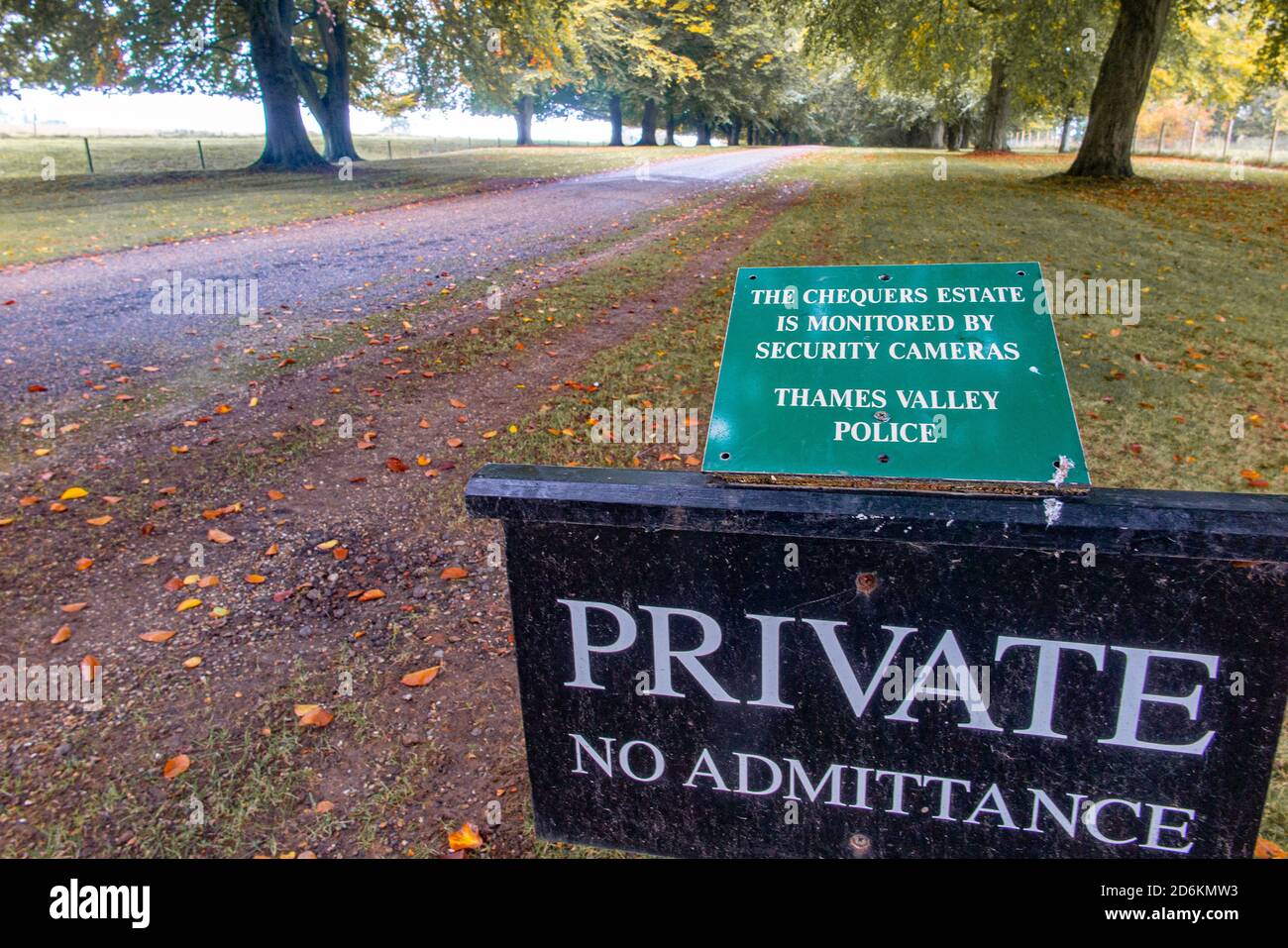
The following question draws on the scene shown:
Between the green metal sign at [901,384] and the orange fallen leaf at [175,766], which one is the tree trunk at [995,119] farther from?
the orange fallen leaf at [175,766]

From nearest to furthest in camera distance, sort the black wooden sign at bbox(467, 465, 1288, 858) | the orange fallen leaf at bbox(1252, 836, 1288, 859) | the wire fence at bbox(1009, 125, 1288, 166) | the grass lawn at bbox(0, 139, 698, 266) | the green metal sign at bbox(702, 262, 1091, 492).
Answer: the black wooden sign at bbox(467, 465, 1288, 858), the green metal sign at bbox(702, 262, 1091, 492), the orange fallen leaf at bbox(1252, 836, 1288, 859), the grass lawn at bbox(0, 139, 698, 266), the wire fence at bbox(1009, 125, 1288, 166)

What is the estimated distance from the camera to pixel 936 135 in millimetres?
55844

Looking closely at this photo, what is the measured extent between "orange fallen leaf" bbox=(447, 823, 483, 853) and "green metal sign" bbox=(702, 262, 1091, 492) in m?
1.46

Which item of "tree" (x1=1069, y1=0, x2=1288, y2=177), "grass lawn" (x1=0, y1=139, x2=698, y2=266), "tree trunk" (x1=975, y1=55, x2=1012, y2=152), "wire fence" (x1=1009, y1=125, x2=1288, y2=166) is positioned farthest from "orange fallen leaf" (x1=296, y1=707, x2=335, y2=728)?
"wire fence" (x1=1009, y1=125, x2=1288, y2=166)

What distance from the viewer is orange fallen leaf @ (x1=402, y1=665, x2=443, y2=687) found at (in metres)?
3.29

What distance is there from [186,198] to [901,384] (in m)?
20.3

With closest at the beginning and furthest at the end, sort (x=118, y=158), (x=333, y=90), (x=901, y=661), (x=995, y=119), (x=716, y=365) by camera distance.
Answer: (x=901, y=661), (x=716, y=365), (x=333, y=90), (x=118, y=158), (x=995, y=119)

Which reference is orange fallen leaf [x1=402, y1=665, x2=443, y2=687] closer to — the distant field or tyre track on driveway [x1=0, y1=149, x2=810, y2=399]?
tyre track on driveway [x1=0, y1=149, x2=810, y2=399]

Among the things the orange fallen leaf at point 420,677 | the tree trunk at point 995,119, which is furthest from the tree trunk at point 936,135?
the orange fallen leaf at point 420,677

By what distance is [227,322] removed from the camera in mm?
8219

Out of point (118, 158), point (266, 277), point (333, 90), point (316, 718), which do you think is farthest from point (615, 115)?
point (316, 718)

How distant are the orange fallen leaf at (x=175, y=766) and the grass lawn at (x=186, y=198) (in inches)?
434

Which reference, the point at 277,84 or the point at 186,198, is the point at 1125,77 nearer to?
the point at 186,198

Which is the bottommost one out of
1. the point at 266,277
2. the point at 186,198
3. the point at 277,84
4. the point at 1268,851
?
the point at 1268,851
